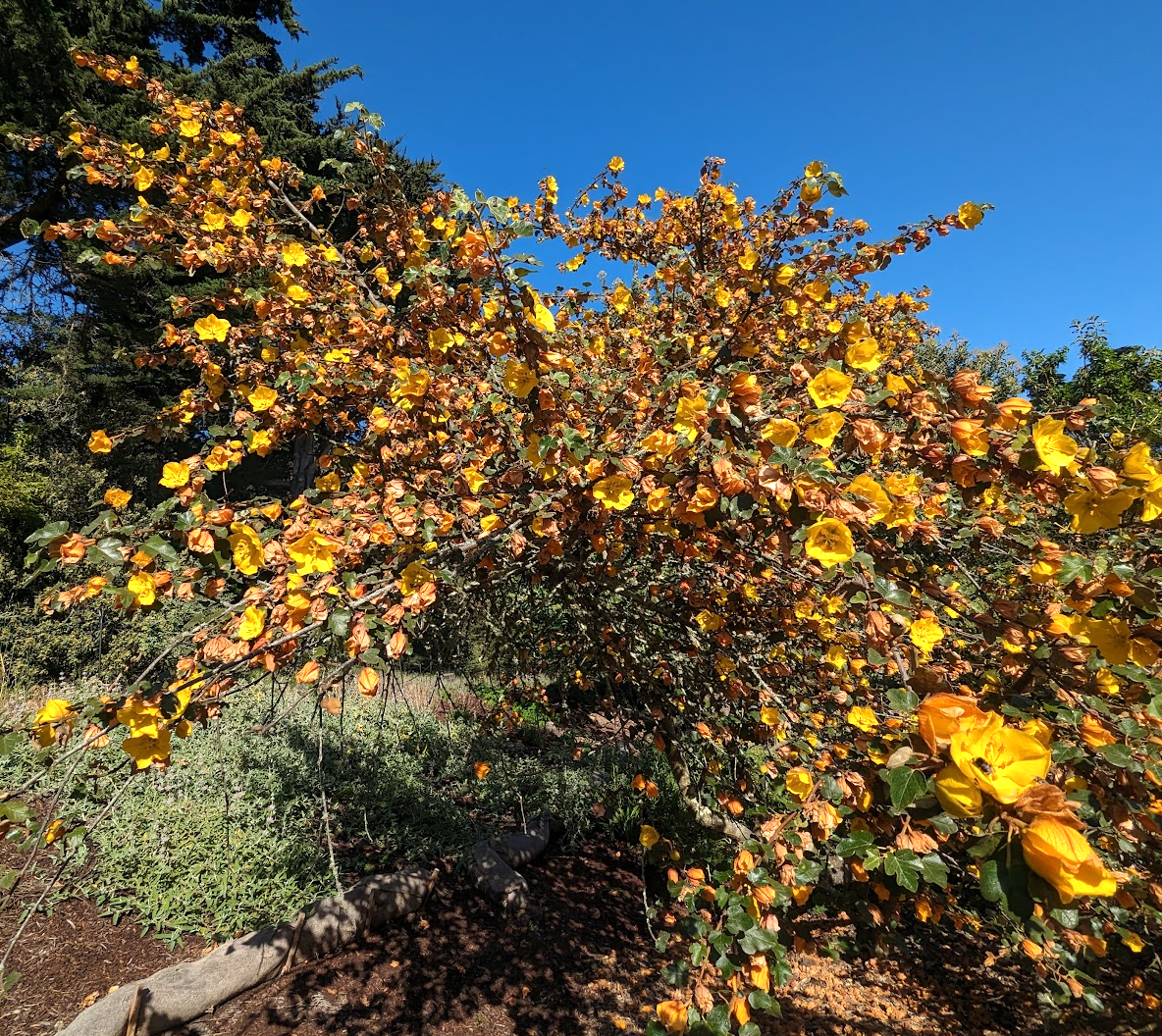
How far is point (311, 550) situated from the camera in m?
1.21

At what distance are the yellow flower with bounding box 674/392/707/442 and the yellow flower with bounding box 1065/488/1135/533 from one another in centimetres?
67

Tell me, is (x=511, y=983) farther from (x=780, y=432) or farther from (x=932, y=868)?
(x=780, y=432)

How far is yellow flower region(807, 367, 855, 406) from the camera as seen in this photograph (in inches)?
44.3

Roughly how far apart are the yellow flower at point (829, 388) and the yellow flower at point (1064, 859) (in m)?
0.76

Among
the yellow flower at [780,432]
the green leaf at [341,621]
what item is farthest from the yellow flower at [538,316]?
the green leaf at [341,621]

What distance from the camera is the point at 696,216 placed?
116 inches

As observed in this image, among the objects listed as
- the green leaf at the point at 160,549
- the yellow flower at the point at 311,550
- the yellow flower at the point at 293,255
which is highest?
the yellow flower at the point at 293,255

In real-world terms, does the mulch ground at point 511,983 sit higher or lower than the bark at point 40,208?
lower

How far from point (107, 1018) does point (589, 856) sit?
2936mm

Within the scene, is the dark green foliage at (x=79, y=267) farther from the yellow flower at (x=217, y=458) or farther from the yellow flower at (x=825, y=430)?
the yellow flower at (x=825, y=430)

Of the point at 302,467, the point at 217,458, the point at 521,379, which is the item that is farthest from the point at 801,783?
the point at 302,467

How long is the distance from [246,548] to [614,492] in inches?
32.2

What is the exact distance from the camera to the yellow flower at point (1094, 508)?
99 centimetres

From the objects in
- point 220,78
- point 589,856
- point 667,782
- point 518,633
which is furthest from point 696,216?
point 220,78
